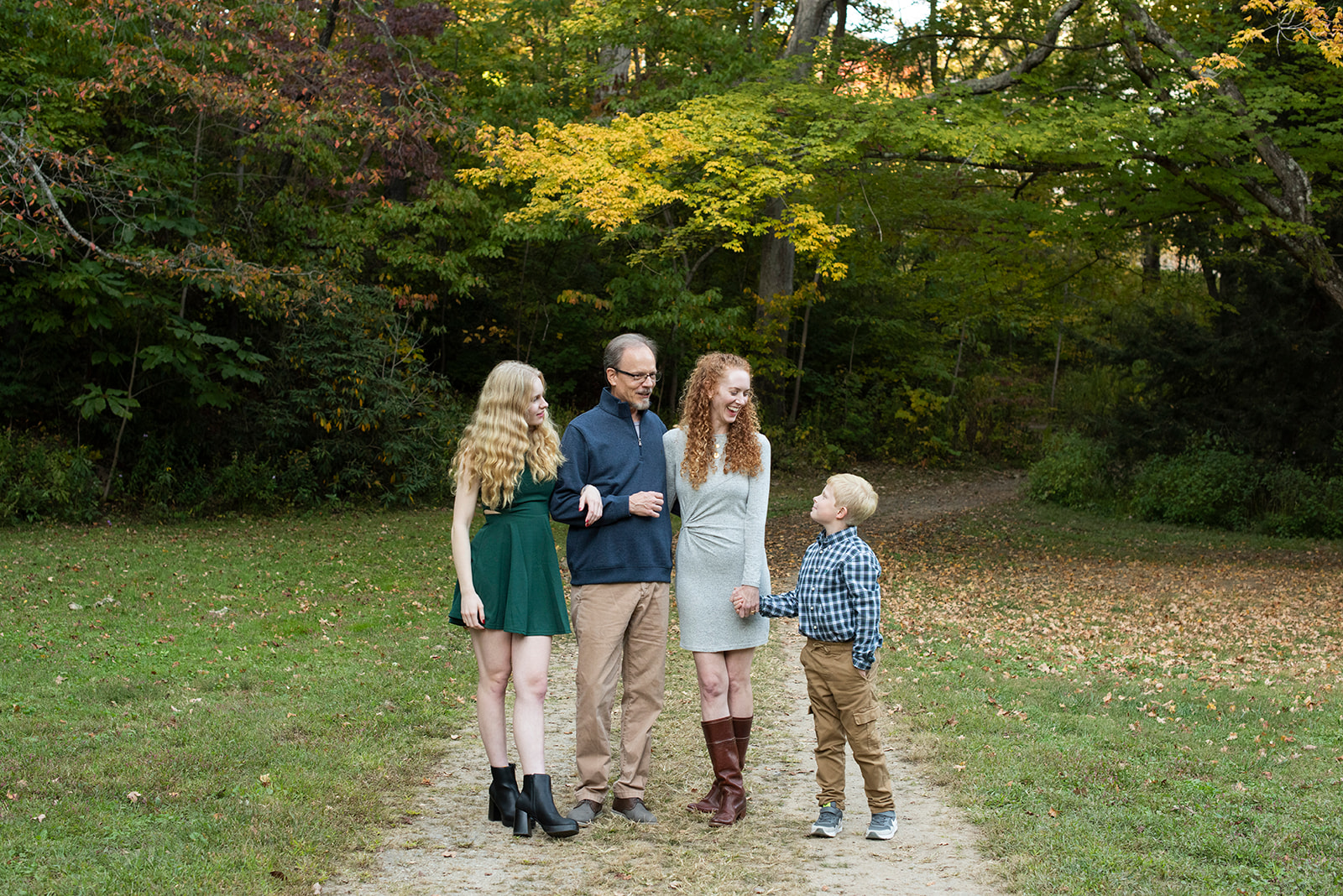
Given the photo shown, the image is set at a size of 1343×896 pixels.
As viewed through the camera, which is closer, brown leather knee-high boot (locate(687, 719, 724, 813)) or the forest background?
brown leather knee-high boot (locate(687, 719, 724, 813))

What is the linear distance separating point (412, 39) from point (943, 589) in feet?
39.3

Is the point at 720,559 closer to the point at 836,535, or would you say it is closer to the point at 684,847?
the point at 836,535

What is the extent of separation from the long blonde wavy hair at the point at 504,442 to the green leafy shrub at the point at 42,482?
11.7 meters

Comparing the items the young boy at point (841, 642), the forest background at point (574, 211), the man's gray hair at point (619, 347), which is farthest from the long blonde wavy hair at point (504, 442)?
→ the forest background at point (574, 211)

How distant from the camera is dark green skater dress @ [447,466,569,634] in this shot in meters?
4.18

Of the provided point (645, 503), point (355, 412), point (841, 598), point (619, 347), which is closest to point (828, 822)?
point (841, 598)

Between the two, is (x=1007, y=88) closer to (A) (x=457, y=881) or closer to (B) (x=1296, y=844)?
(B) (x=1296, y=844)

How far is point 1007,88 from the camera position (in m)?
14.6

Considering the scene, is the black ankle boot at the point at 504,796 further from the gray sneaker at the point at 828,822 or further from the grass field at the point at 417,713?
the gray sneaker at the point at 828,822

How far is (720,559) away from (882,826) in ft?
3.92

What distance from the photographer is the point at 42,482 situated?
14.0 m

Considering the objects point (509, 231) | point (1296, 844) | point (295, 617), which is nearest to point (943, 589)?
point (295, 617)

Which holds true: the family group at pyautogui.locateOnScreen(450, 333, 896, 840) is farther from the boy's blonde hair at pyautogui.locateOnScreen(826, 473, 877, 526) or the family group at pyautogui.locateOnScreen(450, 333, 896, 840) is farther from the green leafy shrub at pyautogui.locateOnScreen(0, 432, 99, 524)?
the green leafy shrub at pyautogui.locateOnScreen(0, 432, 99, 524)

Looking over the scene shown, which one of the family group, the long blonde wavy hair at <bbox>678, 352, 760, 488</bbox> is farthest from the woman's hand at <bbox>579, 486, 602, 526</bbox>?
the long blonde wavy hair at <bbox>678, 352, 760, 488</bbox>
